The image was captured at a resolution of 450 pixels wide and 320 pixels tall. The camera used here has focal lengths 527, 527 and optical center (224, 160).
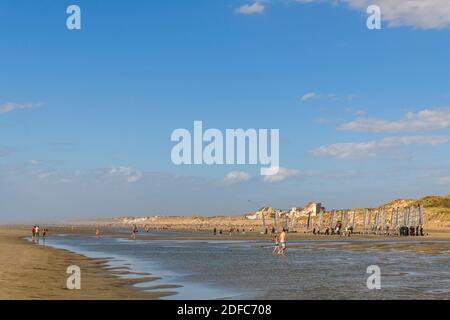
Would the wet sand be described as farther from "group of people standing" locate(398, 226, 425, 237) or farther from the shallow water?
"group of people standing" locate(398, 226, 425, 237)

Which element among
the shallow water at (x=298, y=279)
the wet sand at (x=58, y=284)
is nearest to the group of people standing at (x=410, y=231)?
the shallow water at (x=298, y=279)

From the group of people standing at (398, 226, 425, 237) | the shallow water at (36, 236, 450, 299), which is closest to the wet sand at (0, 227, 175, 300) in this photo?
the shallow water at (36, 236, 450, 299)

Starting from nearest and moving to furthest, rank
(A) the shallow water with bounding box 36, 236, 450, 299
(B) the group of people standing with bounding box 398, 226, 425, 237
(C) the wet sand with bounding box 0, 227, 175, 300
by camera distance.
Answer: (C) the wet sand with bounding box 0, 227, 175, 300, (A) the shallow water with bounding box 36, 236, 450, 299, (B) the group of people standing with bounding box 398, 226, 425, 237

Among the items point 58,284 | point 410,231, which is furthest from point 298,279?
point 410,231

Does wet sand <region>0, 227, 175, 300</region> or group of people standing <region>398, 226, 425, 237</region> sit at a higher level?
wet sand <region>0, 227, 175, 300</region>

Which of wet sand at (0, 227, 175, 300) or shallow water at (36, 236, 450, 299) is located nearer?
wet sand at (0, 227, 175, 300)

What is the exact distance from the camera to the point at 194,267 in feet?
117

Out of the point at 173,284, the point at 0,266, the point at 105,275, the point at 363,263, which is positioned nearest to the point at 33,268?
the point at 0,266

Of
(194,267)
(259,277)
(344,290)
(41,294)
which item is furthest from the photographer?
(194,267)

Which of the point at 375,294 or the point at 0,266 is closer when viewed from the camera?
the point at 375,294
